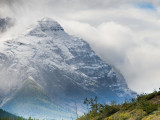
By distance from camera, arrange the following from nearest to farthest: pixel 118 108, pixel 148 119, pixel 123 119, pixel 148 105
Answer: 1. pixel 148 119
2. pixel 148 105
3. pixel 123 119
4. pixel 118 108

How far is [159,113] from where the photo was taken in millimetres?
40219

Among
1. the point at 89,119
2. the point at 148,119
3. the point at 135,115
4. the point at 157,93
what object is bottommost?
the point at 148,119

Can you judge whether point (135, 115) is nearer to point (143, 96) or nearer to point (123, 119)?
point (123, 119)

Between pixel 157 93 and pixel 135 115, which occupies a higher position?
pixel 157 93

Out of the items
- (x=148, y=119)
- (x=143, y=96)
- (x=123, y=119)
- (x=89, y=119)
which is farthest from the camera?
(x=89, y=119)

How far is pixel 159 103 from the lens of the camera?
46.7m

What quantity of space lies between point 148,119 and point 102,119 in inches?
801

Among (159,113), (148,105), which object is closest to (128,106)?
(148,105)

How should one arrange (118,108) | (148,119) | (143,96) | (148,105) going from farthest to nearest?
(118,108) → (143,96) → (148,105) → (148,119)

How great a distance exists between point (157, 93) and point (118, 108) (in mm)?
10308

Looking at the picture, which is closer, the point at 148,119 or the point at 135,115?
the point at 148,119

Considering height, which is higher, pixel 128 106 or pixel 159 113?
pixel 128 106

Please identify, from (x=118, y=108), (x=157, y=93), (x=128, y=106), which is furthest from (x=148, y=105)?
(x=118, y=108)

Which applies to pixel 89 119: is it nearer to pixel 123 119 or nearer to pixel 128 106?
pixel 128 106
